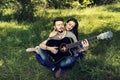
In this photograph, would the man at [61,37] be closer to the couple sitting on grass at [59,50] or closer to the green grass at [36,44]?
the couple sitting on grass at [59,50]

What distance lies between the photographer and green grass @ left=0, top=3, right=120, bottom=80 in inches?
283

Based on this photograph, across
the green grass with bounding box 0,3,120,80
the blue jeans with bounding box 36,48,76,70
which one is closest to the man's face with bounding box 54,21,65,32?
the blue jeans with bounding box 36,48,76,70

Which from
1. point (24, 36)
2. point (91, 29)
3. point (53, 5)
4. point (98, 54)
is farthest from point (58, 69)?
point (53, 5)

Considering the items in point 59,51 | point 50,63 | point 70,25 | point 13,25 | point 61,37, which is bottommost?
point 13,25

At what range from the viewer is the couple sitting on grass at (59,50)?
696 cm

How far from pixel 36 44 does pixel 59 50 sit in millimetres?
1780

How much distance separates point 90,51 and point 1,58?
1892 mm

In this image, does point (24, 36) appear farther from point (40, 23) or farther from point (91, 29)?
point (91, 29)

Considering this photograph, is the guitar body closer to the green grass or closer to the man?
the man

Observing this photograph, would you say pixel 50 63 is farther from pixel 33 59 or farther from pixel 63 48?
pixel 33 59

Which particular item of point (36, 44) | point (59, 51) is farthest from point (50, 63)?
point (36, 44)

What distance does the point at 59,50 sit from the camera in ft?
22.8

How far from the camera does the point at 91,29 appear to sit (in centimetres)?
992

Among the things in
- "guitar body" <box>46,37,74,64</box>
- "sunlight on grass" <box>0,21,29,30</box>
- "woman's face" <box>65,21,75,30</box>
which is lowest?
"sunlight on grass" <box>0,21,29,30</box>
